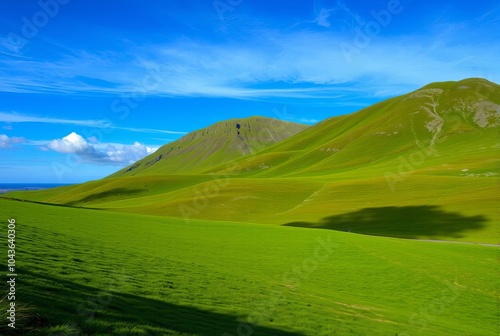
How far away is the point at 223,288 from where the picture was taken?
72.8 ft

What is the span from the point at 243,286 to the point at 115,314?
11.5m

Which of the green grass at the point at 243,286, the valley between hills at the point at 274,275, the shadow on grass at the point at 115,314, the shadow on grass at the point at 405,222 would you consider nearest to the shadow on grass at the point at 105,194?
the shadow on grass at the point at 405,222

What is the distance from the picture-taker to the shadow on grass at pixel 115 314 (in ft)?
38.4

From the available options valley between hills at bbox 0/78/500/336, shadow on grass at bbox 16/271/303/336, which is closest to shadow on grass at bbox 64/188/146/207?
valley between hills at bbox 0/78/500/336

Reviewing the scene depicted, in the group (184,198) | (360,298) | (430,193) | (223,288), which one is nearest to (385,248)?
(360,298)

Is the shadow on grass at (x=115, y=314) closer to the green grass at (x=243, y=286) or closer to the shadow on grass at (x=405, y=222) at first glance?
the green grass at (x=243, y=286)

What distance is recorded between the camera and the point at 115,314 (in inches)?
529

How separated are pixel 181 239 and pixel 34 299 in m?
29.7

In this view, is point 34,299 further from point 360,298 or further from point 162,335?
point 360,298

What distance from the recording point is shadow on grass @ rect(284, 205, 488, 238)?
62.2 meters

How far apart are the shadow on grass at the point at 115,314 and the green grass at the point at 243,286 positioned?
0.06 metres

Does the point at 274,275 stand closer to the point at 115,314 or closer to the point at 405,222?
the point at 115,314

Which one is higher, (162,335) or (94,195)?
(94,195)

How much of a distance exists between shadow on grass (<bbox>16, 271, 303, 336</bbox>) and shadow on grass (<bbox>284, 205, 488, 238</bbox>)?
2169 inches
